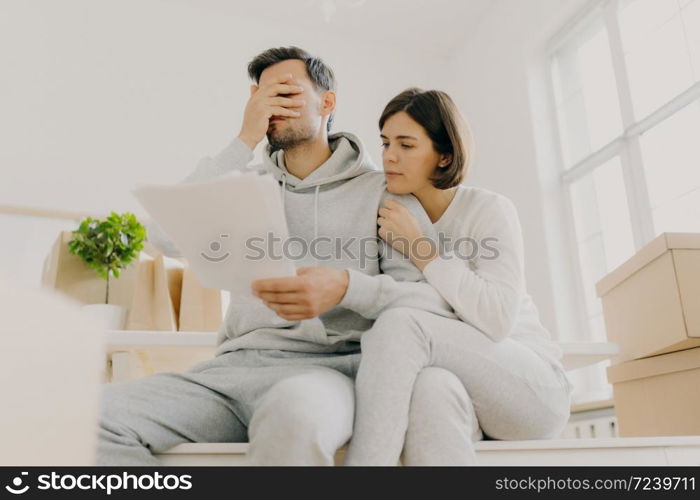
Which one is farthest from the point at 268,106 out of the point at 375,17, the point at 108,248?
the point at 375,17

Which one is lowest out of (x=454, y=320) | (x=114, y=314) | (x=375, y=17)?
(x=454, y=320)

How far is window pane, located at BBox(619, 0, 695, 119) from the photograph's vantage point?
2.72 metres

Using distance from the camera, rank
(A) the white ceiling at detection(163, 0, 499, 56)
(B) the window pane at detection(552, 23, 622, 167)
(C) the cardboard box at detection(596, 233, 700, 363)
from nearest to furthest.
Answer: (C) the cardboard box at detection(596, 233, 700, 363)
(B) the window pane at detection(552, 23, 622, 167)
(A) the white ceiling at detection(163, 0, 499, 56)

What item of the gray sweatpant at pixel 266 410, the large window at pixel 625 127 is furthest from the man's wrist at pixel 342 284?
the large window at pixel 625 127

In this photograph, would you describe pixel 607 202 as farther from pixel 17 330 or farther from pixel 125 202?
pixel 17 330

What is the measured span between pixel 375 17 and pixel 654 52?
1.66m

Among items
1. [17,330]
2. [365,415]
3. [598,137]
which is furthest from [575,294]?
[17,330]

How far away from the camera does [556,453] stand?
1.06 meters

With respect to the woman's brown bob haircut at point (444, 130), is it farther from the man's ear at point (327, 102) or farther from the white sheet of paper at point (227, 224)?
the white sheet of paper at point (227, 224)

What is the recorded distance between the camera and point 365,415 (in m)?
0.92

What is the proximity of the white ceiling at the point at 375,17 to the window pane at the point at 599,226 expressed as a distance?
4.31ft

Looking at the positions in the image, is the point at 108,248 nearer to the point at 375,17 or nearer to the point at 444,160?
the point at 444,160
